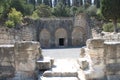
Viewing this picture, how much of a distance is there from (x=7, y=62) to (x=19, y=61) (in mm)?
484

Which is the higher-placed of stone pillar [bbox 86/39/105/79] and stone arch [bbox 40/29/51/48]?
stone pillar [bbox 86/39/105/79]

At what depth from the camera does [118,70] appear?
32.4 feet

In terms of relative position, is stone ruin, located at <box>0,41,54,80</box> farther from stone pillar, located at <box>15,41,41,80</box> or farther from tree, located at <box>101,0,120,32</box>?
tree, located at <box>101,0,120,32</box>

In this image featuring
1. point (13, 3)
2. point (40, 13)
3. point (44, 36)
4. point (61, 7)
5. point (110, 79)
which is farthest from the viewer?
point (61, 7)

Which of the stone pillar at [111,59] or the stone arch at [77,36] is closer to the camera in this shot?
the stone pillar at [111,59]

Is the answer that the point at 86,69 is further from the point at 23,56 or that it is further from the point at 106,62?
the point at 23,56

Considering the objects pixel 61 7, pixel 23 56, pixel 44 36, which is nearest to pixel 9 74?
pixel 23 56

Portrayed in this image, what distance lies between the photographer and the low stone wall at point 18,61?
9.88 m

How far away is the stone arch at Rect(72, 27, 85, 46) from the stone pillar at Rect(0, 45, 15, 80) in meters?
31.0

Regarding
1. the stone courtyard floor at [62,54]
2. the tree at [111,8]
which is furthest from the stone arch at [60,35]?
the stone courtyard floor at [62,54]

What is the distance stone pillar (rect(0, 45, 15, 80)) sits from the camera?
394 inches

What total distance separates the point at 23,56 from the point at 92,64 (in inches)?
99.1

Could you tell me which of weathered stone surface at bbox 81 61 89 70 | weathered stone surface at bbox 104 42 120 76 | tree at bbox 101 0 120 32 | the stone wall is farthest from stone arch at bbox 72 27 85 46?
weathered stone surface at bbox 104 42 120 76

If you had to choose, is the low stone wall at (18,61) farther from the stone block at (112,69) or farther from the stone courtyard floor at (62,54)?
the stone courtyard floor at (62,54)
